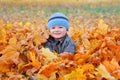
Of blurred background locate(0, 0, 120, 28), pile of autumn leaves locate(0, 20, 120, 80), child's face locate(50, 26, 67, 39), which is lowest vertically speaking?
blurred background locate(0, 0, 120, 28)

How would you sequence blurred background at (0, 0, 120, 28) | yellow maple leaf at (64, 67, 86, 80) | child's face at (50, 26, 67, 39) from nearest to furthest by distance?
yellow maple leaf at (64, 67, 86, 80), child's face at (50, 26, 67, 39), blurred background at (0, 0, 120, 28)

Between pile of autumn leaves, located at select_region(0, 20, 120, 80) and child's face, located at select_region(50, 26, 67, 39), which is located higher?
child's face, located at select_region(50, 26, 67, 39)

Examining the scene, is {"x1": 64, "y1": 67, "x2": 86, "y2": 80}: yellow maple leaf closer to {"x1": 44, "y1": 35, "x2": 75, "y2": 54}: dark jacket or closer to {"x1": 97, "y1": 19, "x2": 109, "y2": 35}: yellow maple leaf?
{"x1": 44, "y1": 35, "x2": 75, "y2": 54}: dark jacket

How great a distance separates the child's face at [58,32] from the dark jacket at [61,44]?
1.8 inches

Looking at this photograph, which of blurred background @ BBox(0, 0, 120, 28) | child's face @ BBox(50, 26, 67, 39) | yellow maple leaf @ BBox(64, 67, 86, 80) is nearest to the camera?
yellow maple leaf @ BBox(64, 67, 86, 80)

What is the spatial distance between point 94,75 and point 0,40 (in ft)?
3.77

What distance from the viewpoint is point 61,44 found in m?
4.66

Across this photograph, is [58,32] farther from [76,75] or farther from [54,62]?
[76,75]

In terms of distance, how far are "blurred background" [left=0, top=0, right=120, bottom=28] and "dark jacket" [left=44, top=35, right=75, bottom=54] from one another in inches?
602

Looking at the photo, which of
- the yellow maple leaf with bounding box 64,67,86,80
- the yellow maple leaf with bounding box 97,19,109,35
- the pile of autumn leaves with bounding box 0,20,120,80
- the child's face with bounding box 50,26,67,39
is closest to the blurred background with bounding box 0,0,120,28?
the yellow maple leaf with bounding box 97,19,109,35

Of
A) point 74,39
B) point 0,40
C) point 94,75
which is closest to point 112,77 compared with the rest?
point 94,75

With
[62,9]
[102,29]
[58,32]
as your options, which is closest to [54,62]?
[58,32]

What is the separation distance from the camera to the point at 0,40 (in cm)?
416

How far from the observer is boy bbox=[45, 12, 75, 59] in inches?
176
